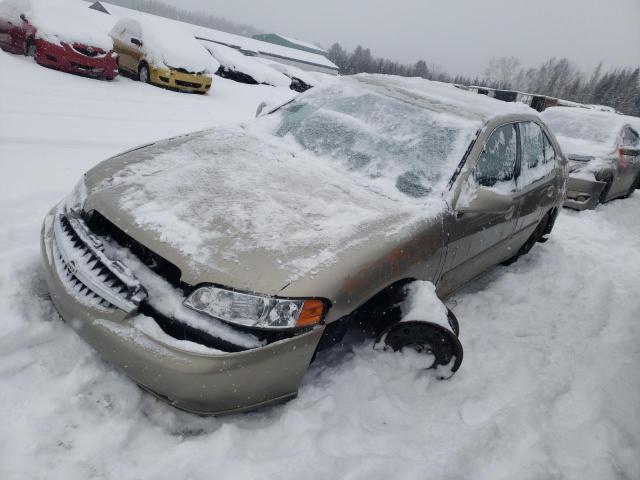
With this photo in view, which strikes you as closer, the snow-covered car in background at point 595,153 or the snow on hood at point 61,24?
the snow-covered car in background at point 595,153

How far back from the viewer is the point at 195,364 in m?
1.78

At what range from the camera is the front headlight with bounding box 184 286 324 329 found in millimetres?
1853

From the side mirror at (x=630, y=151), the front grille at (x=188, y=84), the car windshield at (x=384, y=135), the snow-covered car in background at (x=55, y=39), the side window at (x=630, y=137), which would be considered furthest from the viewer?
the front grille at (x=188, y=84)

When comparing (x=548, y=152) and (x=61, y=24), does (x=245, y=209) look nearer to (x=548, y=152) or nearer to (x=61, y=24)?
(x=548, y=152)

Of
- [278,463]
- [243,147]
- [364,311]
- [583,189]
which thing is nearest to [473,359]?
[364,311]

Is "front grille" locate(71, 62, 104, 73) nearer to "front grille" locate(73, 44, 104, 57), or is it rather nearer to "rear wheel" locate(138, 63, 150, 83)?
"front grille" locate(73, 44, 104, 57)

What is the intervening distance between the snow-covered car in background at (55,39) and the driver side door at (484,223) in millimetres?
9134

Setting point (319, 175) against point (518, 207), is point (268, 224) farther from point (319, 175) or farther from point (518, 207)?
point (518, 207)

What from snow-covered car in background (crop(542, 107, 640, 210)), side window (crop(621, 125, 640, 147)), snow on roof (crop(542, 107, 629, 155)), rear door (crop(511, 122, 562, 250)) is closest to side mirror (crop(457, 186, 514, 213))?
rear door (crop(511, 122, 562, 250))

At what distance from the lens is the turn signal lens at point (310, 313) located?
1896 mm

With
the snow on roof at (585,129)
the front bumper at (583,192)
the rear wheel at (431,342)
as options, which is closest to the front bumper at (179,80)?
the snow on roof at (585,129)

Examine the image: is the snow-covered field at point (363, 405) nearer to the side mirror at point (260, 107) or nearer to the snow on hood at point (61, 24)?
the side mirror at point (260, 107)

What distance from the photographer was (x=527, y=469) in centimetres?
219

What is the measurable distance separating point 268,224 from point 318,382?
3.09ft
